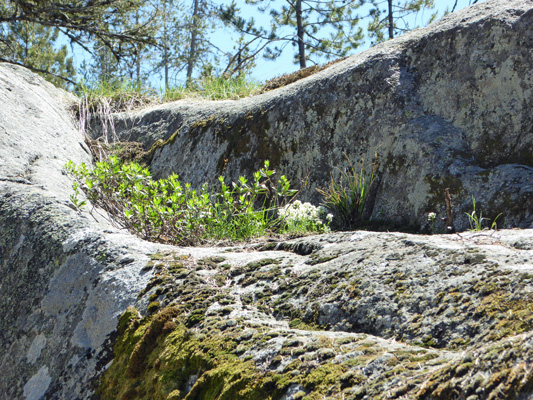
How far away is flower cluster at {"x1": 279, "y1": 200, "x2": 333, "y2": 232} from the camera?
4516 mm

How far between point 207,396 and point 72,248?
1490 mm

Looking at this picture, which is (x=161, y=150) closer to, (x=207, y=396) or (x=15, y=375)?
Answer: (x=15, y=375)

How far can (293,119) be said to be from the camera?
18.5 feet

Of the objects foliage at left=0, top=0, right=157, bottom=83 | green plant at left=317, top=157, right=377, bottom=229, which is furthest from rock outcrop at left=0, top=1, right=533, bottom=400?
foliage at left=0, top=0, right=157, bottom=83

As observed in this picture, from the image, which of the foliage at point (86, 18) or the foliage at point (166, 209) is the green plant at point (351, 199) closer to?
the foliage at point (166, 209)

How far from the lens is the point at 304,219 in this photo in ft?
15.1

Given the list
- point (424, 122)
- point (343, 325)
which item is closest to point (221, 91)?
point (424, 122)

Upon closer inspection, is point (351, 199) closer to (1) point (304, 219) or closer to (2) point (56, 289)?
(1) point (304, 219)

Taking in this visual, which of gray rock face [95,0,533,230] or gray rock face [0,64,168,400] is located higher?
gray rock face [95,0,533,230]

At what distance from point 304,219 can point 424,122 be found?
4.89 ft

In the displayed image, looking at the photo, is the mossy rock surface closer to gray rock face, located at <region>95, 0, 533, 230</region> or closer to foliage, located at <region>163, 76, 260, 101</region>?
gray rock face, located at <region>95, 0, 533, 230</region>

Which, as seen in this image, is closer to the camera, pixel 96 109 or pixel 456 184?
pixel 456 184

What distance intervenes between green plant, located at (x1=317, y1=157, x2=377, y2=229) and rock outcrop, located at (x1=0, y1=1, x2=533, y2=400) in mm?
1356

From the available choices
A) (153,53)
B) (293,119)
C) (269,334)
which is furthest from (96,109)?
(153,53)
